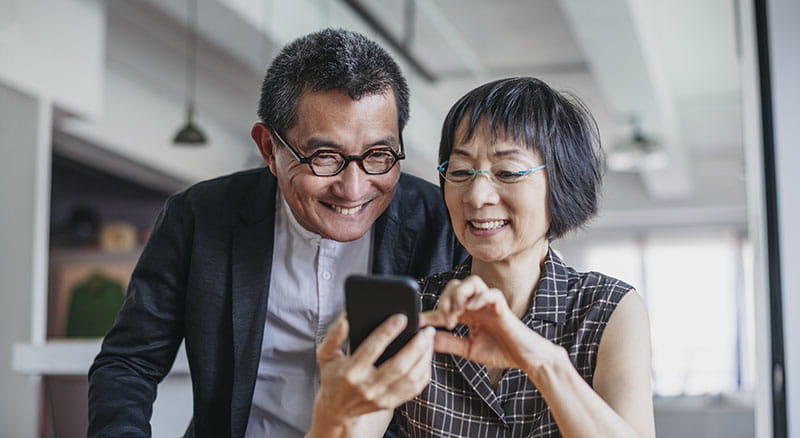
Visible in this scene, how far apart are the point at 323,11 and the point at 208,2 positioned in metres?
0.94

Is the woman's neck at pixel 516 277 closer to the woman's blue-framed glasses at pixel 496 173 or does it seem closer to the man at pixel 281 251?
the woman's blue-framed glasses at pixel 496 173

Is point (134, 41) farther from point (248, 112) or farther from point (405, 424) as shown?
point (405, 424)

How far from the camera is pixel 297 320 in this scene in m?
1.57

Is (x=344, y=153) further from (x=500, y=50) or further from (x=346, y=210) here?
(x=500, y=50)

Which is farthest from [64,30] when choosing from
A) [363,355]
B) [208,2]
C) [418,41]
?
[363,355]

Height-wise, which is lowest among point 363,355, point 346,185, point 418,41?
point 363,355

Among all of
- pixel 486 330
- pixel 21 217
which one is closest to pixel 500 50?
pixel 21 217

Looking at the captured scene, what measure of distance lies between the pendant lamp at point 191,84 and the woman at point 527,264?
3.23m

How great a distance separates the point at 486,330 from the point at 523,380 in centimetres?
21

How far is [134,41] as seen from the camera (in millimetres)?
5766

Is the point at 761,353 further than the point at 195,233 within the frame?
Yes

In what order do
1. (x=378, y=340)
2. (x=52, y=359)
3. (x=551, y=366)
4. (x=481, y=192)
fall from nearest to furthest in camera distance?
(x=378, y=340), (x=551, y=366), (x=481, y=192), (x=52, y=359)

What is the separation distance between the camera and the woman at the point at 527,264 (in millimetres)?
1176

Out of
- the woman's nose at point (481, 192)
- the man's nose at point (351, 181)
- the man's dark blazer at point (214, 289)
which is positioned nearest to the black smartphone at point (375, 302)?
the woman's nose at point (481, 192)
